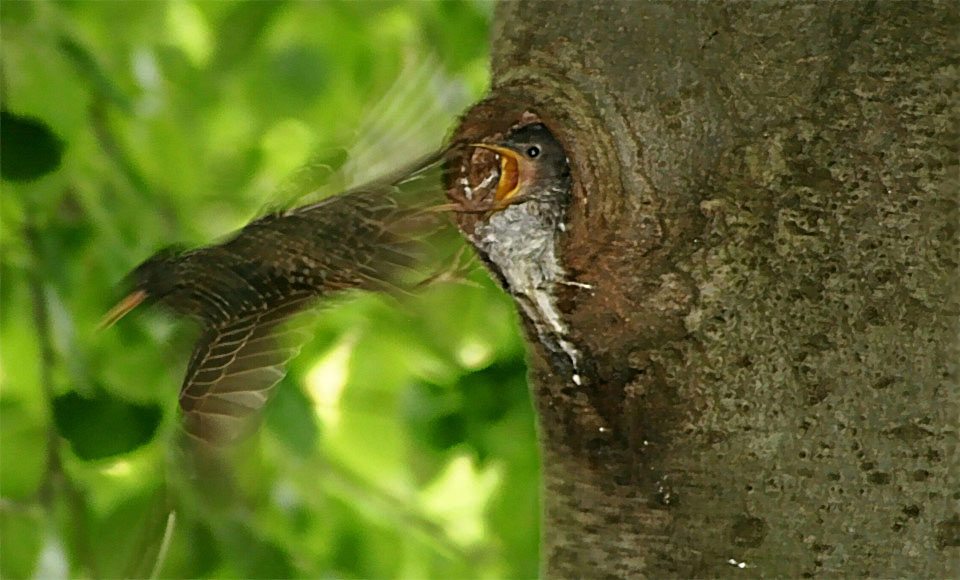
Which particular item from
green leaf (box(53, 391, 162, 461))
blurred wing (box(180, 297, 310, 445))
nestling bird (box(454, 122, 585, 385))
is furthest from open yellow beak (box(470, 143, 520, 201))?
green leaf (box(53, 391, 162, 461))

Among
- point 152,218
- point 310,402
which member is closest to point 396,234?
point 310,402

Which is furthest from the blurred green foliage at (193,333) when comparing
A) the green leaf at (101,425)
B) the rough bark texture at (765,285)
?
the rough bark texture at (765,285)

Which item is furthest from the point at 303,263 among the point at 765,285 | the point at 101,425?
the point at 101,425

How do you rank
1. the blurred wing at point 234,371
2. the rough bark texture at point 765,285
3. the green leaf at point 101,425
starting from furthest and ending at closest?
the green leaf at point 101,425
the blurred wing at point 234,371
the rough bark texture at point 765,285

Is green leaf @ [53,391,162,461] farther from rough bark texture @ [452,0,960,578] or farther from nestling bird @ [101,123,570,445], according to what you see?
rough bark texture @ [452,0,960,578]

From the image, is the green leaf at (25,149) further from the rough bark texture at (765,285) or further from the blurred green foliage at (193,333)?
the rough bark texture at (765,285)

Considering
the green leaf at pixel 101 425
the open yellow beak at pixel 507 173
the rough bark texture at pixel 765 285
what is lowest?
the rough bark texture at pixel 765 285
